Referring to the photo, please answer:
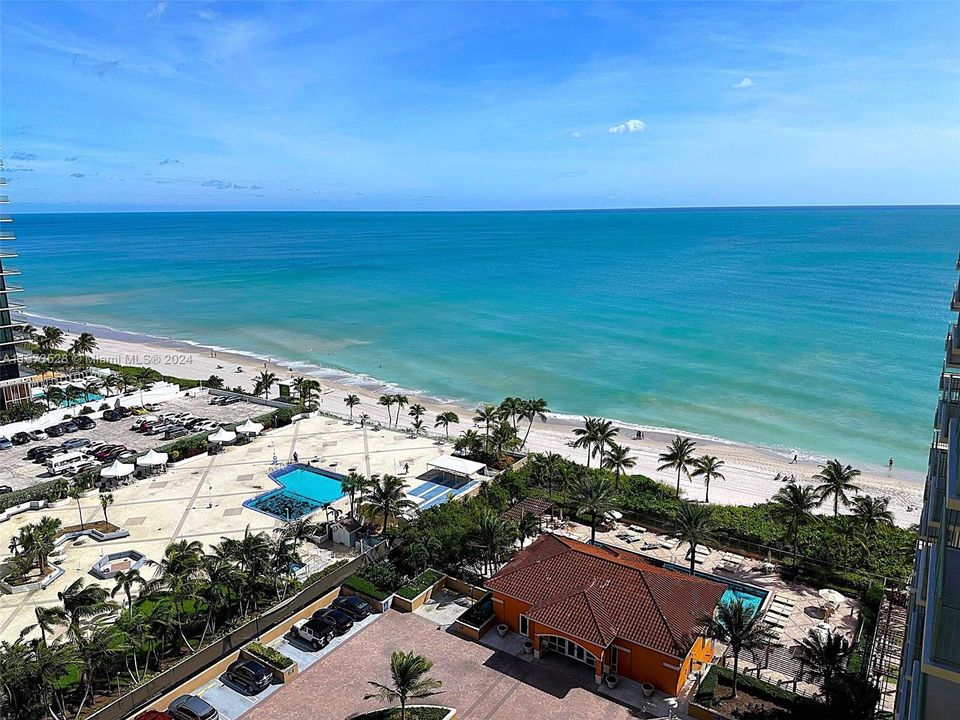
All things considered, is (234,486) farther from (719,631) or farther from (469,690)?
(719,631)

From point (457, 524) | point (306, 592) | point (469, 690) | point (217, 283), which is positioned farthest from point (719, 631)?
point (217, 283)

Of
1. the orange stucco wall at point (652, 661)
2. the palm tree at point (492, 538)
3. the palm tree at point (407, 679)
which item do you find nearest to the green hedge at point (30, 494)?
the palm tree at point (492, 538)

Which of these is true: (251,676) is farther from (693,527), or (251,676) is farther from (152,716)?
(693,527)

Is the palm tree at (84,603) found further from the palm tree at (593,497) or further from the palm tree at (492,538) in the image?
the palm tree at (593,497)

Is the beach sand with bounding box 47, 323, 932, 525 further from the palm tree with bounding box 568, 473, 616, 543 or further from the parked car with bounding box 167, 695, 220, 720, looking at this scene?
the parked car with bounding box 167, 695, 220, 720

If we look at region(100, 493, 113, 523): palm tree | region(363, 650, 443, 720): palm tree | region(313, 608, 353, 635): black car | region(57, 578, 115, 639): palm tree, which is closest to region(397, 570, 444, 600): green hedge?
region(313, 608, 353, 635): black car

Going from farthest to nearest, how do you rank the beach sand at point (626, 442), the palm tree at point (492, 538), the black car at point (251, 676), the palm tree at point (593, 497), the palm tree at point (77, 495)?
the beach sand at point (626, 442)
the palm tree at point (77, 495)
the palm tree at point (593, 497)
the palm tree at point (492, 538)
the black car at point (251, 676)
